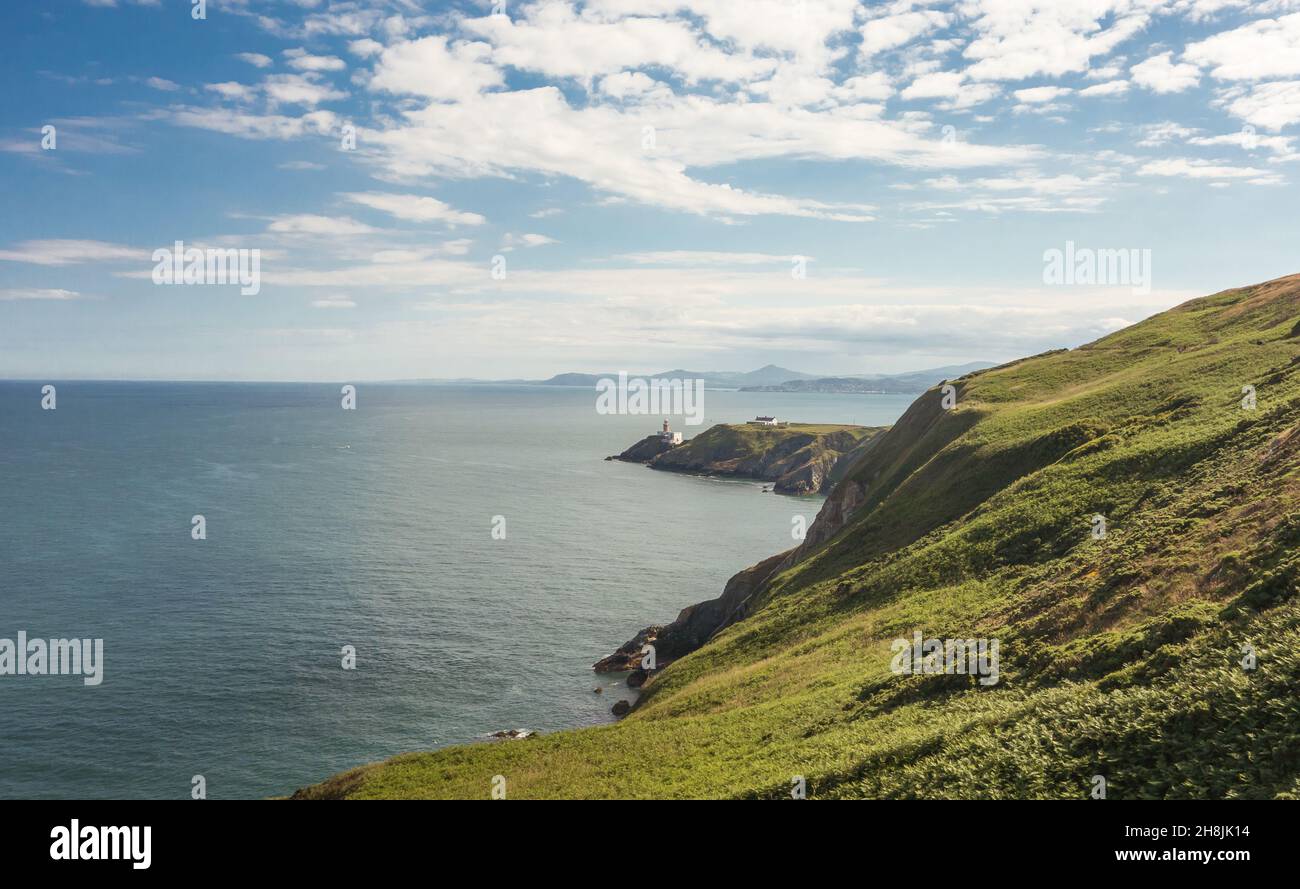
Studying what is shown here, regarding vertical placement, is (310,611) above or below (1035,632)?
below

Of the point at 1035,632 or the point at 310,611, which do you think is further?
the point at 310,611

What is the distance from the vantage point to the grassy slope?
17.7 m

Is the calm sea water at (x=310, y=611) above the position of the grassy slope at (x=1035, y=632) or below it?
below

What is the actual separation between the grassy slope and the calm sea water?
16.9 m

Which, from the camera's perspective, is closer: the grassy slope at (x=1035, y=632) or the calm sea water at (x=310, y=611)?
the grassy slope at (x=1035, y=632)

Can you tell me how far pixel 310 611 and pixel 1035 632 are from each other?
71852 millimetres

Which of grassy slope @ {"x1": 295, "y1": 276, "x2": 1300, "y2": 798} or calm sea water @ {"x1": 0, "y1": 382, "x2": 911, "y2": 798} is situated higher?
grassy slope @ {"x1": 295, "y1": 276, "x2": 1300, "y2": 798}

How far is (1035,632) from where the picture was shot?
27891mm

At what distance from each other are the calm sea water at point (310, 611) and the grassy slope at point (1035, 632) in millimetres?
16924

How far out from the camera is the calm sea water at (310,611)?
52125mm

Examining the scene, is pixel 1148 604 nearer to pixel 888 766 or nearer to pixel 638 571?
pixel 888 766

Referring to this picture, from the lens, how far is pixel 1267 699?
16297 mm
